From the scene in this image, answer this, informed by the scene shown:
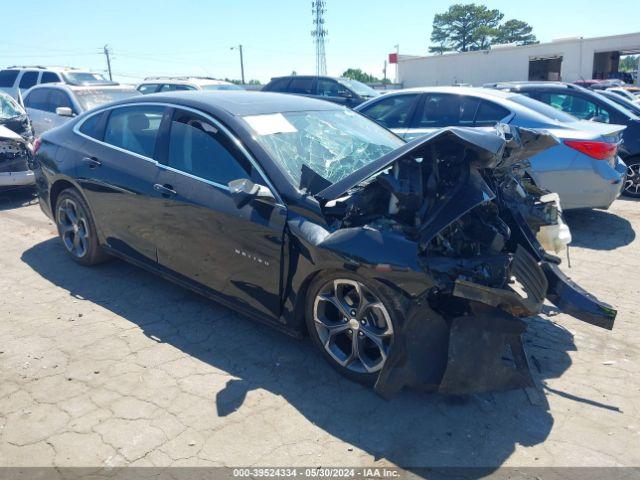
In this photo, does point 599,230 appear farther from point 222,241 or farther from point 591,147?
point 222,241

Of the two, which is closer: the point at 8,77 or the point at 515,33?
the point at 8,77

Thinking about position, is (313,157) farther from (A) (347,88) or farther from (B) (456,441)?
(A) (347,88)

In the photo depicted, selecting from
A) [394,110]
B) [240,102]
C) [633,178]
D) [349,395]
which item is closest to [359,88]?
[394,110]

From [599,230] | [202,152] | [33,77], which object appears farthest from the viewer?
[33,77]

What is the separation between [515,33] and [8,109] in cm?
8780

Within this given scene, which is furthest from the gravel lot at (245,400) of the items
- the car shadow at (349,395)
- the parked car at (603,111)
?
the parked car at (603,111)

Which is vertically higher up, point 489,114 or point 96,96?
point 96,96

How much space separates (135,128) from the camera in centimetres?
470

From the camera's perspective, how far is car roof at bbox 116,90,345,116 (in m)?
4.11

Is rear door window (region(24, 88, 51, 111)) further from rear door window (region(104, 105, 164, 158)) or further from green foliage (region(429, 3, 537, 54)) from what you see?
green foliage (region(429, 3, 537, 54))

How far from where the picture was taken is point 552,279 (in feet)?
11.7

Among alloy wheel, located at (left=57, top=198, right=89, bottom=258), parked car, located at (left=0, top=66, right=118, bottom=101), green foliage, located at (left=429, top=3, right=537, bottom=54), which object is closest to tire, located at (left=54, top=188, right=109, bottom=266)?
alloy wheel, located at (left=57, top=198, right=89, bottom=258)

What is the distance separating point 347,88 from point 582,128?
28.3ft

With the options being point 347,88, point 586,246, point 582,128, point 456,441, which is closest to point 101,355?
point 456,441
